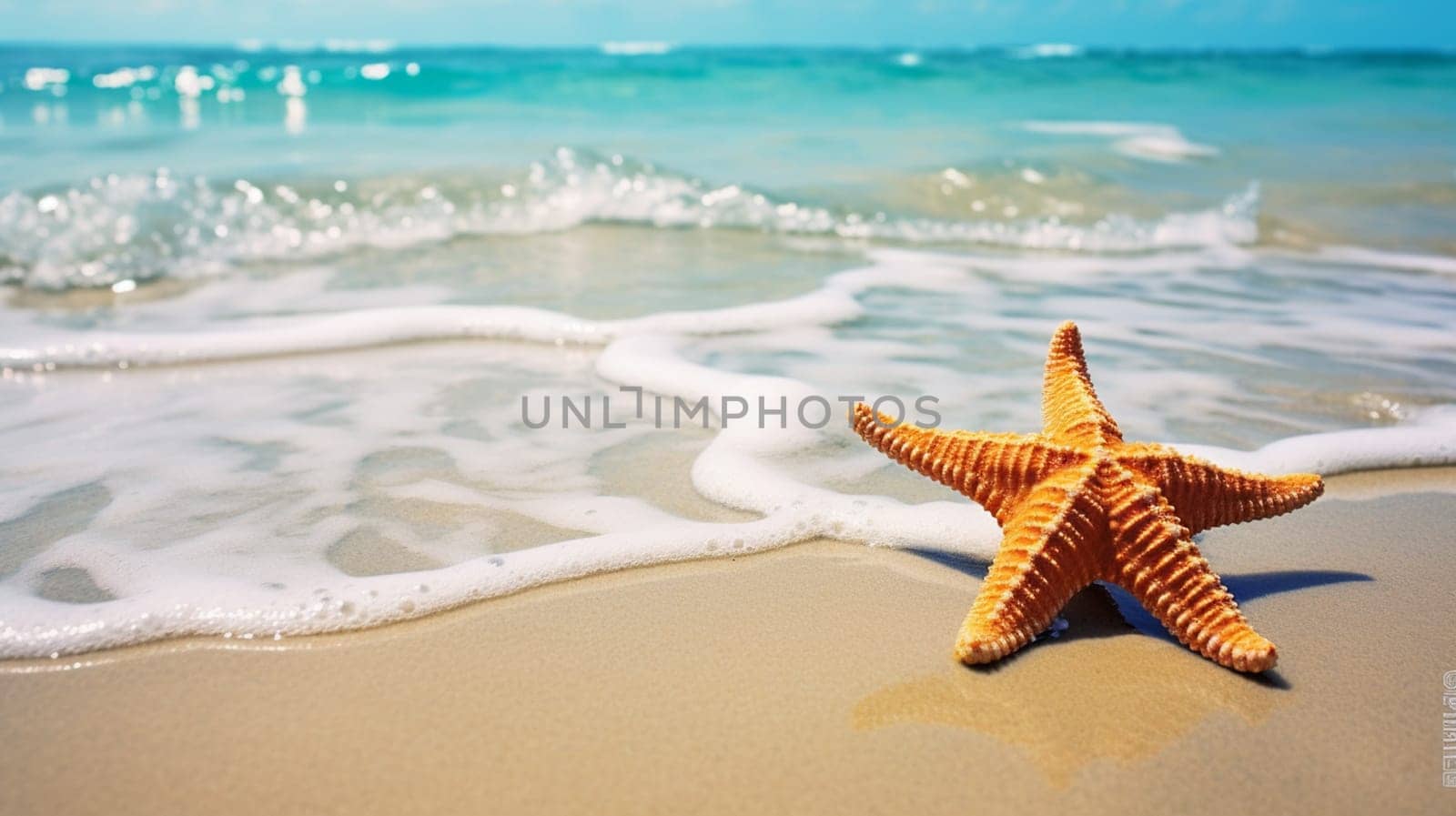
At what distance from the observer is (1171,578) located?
93.0 inches

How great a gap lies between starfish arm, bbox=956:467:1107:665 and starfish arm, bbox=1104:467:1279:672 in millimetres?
54

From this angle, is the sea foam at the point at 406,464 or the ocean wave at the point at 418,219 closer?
the sea foam at the point at 406,464

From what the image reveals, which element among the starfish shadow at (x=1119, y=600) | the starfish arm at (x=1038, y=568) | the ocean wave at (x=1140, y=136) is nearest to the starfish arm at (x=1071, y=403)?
the starfish arm at (x=1038, y=568)

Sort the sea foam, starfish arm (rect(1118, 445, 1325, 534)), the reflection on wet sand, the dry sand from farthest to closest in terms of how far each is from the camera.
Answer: the sea foam → starfish arm (rect(1118, 445, 1325, 534)) → the reflection on wet sand → the dry sand

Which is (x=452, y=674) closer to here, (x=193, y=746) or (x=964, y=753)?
(x=193, y=746)

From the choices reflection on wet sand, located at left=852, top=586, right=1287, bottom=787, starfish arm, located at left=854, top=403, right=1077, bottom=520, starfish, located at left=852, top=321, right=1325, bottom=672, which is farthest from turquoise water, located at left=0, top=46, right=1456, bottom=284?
reflection on wet sand, located at left=852, top=586, right=1287, bottom=787

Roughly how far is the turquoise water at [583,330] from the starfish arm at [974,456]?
1.76 ft

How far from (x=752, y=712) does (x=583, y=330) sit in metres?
3.23

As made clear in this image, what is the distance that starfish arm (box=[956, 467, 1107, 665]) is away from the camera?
2.30 metres

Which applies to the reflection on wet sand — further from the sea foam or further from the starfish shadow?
the sea foam

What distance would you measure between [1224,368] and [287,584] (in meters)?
3.92

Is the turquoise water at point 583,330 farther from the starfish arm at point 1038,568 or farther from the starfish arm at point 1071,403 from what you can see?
the starfish arm at point 1038,568

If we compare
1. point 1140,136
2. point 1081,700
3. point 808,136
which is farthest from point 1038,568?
point 1140,136

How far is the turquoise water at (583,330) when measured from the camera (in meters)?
3.07
